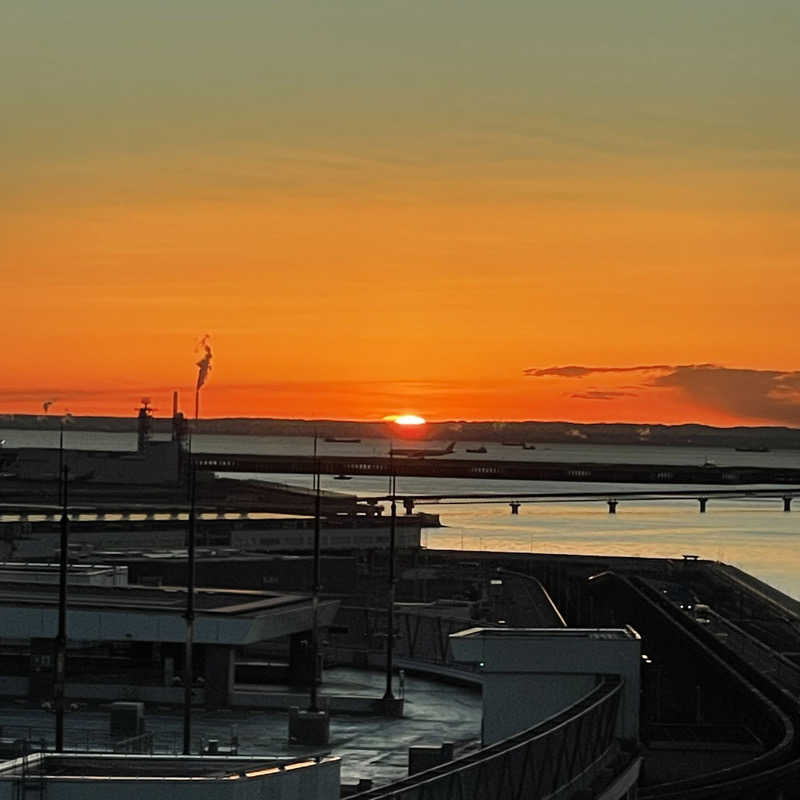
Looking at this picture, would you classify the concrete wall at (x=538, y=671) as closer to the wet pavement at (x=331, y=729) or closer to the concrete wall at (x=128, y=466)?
the wet pavement at (x=331, y=729)

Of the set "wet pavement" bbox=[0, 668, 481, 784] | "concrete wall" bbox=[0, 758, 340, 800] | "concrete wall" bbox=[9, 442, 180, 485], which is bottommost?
"wet pavement" bbox=[0, 668, 481, 784]

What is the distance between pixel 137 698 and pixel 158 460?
8809 cm

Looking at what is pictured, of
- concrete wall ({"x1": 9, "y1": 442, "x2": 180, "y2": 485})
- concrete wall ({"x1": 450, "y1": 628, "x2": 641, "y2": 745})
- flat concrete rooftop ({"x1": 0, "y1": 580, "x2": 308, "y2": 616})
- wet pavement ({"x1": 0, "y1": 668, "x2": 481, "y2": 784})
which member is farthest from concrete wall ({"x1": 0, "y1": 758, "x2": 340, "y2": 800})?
concrete wall ({"x1": 9, "y1": 442, "x2": 180, "y2": 485})

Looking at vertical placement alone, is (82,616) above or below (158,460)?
below

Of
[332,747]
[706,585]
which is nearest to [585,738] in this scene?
[332,747]

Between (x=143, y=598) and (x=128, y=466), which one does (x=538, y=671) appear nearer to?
(x=143, y=598)

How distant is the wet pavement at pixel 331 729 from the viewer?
32.8 metres

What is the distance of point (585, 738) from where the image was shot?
2594 cm

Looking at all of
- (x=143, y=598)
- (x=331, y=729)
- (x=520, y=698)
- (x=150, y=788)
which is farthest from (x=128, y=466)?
(x=150, y=788)

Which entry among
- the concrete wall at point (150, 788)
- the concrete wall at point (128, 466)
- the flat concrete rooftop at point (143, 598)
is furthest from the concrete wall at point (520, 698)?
the concrete wall at point (128, 466)

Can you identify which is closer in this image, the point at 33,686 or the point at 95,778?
the point at 95,778

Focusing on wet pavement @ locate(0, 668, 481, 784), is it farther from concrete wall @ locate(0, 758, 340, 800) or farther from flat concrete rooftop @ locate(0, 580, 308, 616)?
concrete wall @ locate(0, 758, 340, 800)

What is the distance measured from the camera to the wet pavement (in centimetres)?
3281

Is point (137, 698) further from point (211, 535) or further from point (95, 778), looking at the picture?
point (211, 535)
